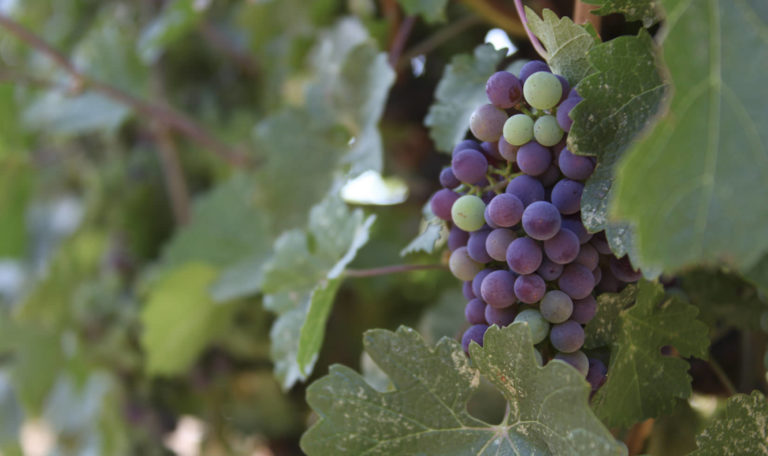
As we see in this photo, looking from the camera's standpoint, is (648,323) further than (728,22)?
Yes

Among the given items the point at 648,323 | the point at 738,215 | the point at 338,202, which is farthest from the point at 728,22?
the point at 338,202

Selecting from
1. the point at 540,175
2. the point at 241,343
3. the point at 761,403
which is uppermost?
the point at 540,175

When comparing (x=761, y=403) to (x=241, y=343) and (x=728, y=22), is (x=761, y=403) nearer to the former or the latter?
(x=728, y=22)

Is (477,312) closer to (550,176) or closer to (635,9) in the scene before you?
(550,176)

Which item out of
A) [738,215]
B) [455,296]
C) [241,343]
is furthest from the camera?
[241,343]

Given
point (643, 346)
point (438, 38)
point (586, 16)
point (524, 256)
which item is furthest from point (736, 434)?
point (438, 38)

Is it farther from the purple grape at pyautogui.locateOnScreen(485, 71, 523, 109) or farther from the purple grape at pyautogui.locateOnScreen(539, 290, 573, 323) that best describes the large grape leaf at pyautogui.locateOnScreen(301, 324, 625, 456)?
the purple grape at pyautogui.locateOnScreen(485, 71, 523, 109)

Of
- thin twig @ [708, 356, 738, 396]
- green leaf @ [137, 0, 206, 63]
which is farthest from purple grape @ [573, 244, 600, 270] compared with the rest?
green leaf @ [137, 0, 206, 63]
